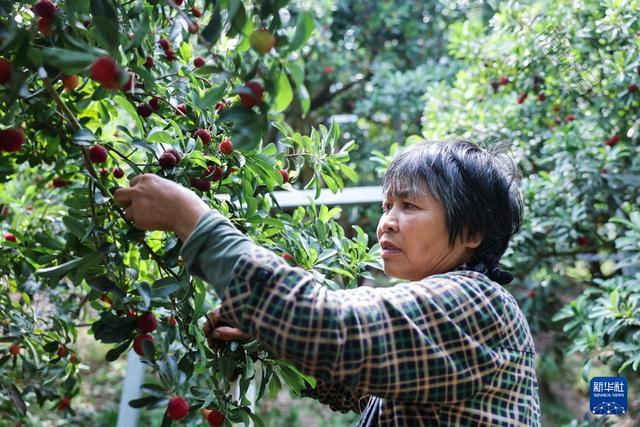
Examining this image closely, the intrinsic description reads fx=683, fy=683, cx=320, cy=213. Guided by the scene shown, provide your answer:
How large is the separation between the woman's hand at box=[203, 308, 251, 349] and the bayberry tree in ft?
0.06

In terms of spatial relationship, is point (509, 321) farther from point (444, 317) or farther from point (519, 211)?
point (519, 211)

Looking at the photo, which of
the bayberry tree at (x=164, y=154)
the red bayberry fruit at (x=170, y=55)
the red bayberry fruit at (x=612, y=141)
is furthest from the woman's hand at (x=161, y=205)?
the red bayberry fruit at (x=612, y=141)

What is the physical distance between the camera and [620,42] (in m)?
2.50

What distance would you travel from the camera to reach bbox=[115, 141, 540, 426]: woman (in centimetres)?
86

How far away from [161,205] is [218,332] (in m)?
0.30

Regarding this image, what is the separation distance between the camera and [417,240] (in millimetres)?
1114

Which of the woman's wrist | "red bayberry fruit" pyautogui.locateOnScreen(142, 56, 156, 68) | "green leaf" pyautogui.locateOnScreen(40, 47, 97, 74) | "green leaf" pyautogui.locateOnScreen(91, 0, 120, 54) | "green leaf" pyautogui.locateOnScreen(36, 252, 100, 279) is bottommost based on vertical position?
"green leaf" pyautogui.locateOnScreen(36, 252, 100, 279)

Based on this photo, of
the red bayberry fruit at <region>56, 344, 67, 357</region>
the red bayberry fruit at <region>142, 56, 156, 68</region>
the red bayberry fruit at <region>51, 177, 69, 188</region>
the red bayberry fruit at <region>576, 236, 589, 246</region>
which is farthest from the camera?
the red bayberry fruit at <region>576, 236, 589, 246</region>

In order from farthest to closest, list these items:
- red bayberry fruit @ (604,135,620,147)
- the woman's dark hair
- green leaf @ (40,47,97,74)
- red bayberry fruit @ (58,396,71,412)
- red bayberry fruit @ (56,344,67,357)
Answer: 1. red bayberry fruit @ (604,135,620,147)
2. red bayberry fruit @ (58,396,71,412)
3. red bayberry fruit @ (56,344,67,357)
4. the woman's dark hair
5. green leaf @ (40,47,97,74)

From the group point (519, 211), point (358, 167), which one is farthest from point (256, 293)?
point (358, 167)

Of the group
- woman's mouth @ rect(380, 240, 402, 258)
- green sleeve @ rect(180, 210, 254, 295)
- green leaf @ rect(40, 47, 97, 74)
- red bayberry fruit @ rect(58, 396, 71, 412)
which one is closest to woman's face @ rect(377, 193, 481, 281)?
woman's mouth @ rect(380, 240, 402, 258)

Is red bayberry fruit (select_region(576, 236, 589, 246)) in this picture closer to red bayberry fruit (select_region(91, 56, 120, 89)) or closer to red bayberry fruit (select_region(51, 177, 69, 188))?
red bayberry fruit (select_region(51, 177, 69, 188))

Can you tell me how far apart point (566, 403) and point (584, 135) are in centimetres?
272

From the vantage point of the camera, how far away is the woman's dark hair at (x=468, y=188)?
3.71 feet
